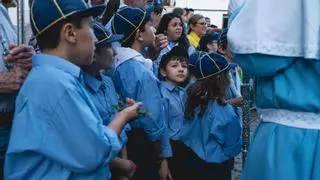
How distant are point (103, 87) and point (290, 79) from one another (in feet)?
4.52

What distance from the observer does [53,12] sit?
7.58 feet

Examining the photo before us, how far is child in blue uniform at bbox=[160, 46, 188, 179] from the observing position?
182 inches

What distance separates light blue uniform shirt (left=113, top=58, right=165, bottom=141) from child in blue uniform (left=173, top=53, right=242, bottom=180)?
567mm

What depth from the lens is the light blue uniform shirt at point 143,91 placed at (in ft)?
12.1

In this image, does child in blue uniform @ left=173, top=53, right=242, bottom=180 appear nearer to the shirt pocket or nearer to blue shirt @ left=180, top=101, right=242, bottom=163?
blue shirt @ left=180, top=101, right=242, bottom=163

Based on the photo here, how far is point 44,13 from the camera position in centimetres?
233

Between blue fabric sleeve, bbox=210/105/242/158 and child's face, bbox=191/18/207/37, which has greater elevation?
child's face, bbox=191/18/207/37

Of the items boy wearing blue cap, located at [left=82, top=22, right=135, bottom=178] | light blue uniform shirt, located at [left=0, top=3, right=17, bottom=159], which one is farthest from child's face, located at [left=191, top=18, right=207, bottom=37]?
light blue uniform shirt, located at [left=0, top=3, right=17, bottom=159]

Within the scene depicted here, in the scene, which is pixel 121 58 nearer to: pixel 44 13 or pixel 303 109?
pixel 44 13

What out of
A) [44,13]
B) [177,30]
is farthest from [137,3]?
[44,13]

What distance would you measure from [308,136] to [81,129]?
103 cm

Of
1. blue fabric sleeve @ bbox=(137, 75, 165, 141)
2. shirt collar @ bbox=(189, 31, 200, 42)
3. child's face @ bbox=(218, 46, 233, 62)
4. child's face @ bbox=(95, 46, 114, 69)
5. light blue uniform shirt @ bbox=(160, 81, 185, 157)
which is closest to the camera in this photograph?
child's face @ bbox=(218, 46, 233, 62)

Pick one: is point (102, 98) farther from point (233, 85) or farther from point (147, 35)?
point (233, 85)

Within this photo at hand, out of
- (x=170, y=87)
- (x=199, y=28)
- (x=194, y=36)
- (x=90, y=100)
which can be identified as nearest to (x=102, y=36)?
(x=90, y=100)
